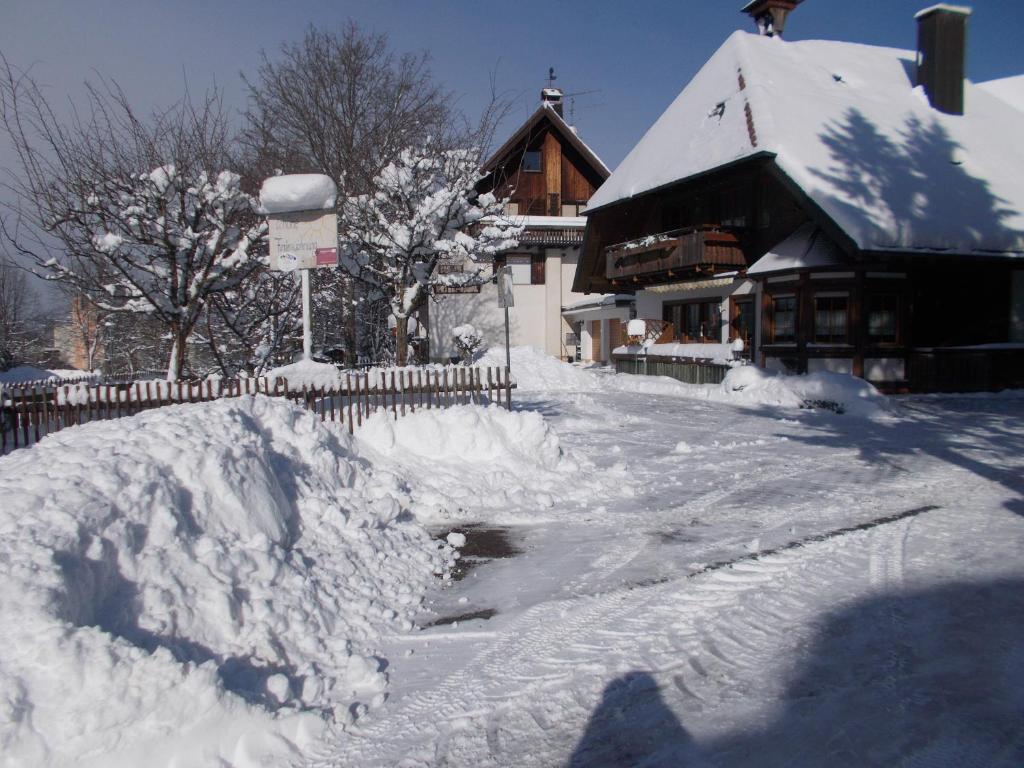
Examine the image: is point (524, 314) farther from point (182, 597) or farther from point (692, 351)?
point (182, 597)

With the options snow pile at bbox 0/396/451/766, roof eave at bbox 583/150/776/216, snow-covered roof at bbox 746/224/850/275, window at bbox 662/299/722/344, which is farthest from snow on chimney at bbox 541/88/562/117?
snow pile at bbox 0/396/451/766

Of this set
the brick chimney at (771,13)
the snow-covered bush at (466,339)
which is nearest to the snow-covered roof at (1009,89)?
the brick chimney at (771,13)

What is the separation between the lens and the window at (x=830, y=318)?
59.9ft

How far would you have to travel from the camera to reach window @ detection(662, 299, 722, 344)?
23.4m

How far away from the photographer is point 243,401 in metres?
7.20

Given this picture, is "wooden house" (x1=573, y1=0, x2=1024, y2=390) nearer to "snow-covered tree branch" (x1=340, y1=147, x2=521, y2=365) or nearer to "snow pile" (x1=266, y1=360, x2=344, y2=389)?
"snow-covered tree branch" (x1=340, y1=147, x2=521, y2=365)

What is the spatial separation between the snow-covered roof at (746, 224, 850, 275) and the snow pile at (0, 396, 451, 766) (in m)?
15.2

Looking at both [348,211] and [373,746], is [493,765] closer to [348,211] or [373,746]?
[373,746]

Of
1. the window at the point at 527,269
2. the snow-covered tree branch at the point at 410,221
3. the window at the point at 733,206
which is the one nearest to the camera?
the snow-covered tree branch at the point at 410,221

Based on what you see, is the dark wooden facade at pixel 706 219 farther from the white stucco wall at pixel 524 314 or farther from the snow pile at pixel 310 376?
the snow pile at pixel 310 376

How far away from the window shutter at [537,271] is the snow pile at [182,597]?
26.8m

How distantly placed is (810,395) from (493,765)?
15251 mm

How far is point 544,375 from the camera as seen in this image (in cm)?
2342

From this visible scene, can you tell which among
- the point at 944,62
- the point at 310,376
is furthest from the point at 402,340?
the point at 944,62
